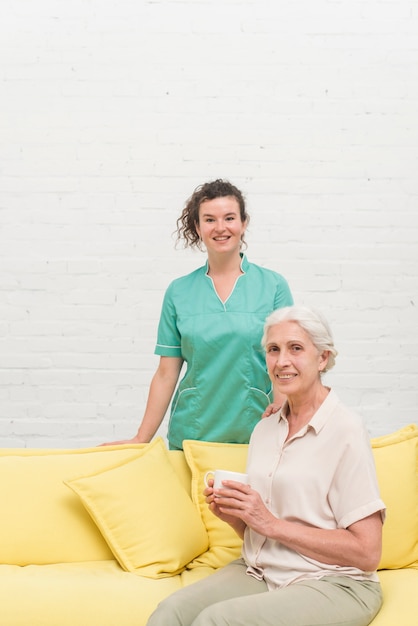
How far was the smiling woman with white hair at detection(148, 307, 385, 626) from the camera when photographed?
1.96m

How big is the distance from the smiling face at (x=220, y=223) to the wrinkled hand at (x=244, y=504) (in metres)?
0.91

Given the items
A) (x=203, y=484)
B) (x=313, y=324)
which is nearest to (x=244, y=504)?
(x=313, y=324)

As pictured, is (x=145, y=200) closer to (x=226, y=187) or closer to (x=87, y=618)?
(x=226, y=187)

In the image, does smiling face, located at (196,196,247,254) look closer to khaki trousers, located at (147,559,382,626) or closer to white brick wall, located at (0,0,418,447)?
khaki trousers, located at (147,559,382,626)

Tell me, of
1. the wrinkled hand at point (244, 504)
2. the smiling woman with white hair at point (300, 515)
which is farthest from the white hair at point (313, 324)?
the wrinkled hand at point (244, 504)

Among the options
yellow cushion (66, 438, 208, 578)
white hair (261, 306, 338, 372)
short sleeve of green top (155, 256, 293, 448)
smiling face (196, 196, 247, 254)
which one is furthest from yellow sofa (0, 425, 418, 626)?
smiling face (196, 196, 247, 254)

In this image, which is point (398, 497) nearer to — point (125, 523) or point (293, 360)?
point (293, 360)

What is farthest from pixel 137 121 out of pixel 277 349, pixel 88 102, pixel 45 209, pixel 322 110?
pixel 277 349

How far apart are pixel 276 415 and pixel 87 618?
27.6 inches

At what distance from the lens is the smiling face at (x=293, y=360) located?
7.16 feet

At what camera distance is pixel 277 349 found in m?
2.23

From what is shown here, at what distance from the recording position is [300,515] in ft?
6.84

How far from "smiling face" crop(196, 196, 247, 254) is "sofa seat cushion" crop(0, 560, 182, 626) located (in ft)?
3.30

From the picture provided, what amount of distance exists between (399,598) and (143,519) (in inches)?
28.5
